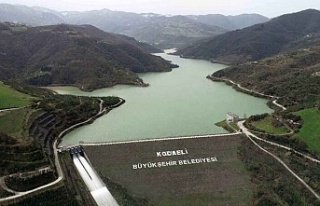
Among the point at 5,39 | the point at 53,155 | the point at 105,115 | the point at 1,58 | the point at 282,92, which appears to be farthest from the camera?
the point at 5,39

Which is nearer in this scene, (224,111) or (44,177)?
(44,177)

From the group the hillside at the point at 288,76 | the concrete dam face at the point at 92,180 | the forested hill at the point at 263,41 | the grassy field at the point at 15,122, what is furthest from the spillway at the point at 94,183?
the forested hill at the point at 263,41

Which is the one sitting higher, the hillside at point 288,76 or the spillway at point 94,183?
the hillside at point 288,76

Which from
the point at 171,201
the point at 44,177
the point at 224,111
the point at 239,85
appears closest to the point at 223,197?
the point at 171,201

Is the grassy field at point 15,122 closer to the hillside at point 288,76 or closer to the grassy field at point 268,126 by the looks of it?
the grassy field at point 268,126

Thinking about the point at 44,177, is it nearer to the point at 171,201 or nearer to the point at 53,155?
the point at 53,155

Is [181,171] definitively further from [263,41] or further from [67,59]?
[263,41]
